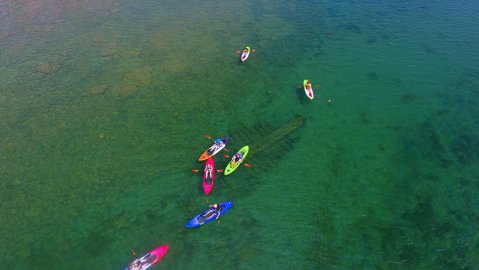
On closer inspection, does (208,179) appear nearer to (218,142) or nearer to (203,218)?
(203,218)

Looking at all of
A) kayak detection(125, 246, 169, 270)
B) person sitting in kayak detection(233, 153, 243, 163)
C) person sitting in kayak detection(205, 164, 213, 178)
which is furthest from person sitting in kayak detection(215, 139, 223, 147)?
kayak detection(125, 246, 169, 270)

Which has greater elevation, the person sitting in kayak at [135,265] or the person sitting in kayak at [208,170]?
the person sitting in kayak at [208,170]

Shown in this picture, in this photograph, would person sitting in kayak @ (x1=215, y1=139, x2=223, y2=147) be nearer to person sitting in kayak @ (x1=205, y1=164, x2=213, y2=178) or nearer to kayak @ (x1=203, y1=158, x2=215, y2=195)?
kayak @ (x1=203, y1=158, x2=215, y2=195)

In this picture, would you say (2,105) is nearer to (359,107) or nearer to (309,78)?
(309,78)

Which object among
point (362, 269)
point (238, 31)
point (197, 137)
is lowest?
point (362, 269)

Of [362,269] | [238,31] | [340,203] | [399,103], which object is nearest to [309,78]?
[399,103]

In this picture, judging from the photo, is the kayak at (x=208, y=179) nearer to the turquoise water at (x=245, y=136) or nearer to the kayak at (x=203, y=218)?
the turquoise water at (x=245, y=136)

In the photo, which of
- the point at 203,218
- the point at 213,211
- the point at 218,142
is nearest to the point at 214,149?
the point at 218,142

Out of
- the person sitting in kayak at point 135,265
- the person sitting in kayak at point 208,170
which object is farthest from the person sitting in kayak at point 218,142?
the person sitting in kayak at point 135,265
